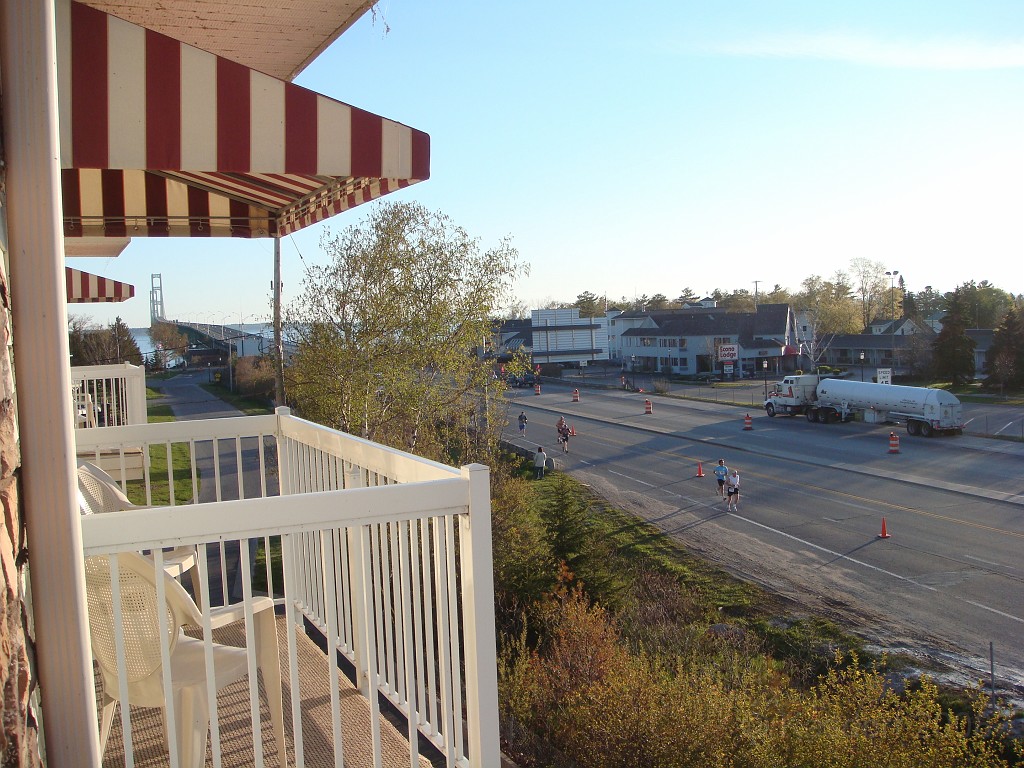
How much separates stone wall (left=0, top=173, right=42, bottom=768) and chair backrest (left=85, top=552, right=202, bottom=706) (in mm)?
807

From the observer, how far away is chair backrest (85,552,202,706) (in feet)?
9.13

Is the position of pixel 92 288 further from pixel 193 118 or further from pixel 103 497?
pixel 193 118

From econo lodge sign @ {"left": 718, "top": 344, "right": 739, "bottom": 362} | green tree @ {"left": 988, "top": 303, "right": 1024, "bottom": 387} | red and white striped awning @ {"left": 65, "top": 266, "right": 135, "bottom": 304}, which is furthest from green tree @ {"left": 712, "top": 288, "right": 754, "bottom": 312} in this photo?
red and white striped awning @ {"left": 65, "top": 266, "right": 135, "bottom": 304}

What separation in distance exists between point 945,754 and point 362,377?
398 inches

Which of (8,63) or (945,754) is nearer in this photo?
(8,63)

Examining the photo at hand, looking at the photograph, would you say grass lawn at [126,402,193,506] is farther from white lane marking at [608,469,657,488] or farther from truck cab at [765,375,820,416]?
truck cab at [765,375,820,416]

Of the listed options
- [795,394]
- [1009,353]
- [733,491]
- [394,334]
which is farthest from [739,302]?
[394,334]

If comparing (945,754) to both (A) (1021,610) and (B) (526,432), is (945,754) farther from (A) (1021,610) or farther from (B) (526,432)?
(B) (526,432)

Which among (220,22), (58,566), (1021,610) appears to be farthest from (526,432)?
(58,566)

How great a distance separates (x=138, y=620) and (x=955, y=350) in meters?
54.9

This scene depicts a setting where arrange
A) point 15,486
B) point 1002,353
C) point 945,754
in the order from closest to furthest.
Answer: point 15,486, point 945,754, point 1002,353

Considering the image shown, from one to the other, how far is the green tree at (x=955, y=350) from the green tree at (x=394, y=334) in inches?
1687

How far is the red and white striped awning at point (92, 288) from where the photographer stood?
1087 centimetres

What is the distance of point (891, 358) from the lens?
222ft
